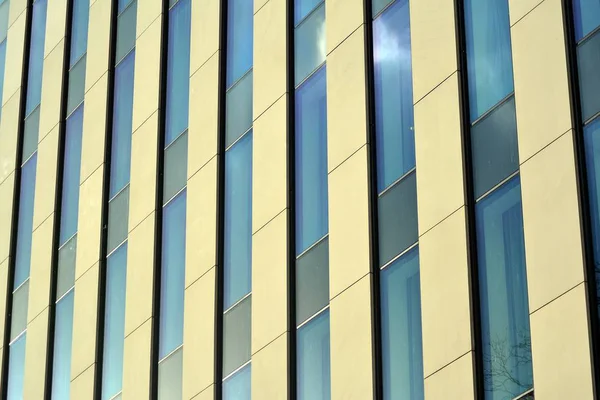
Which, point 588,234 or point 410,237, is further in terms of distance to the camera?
point 410,237

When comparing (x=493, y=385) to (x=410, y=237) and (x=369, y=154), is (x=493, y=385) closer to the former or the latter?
(x=410, y=237)

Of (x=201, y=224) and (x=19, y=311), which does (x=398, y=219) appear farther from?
(x=19, y=311)

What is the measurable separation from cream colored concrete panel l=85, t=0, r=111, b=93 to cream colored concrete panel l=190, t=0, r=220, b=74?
4.08 metres

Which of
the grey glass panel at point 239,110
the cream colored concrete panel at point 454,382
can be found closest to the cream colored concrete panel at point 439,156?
the cream colored concrete panel at point 454,382

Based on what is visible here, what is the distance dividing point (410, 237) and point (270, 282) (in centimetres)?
360

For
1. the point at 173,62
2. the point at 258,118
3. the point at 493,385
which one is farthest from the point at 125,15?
the point at 493,385

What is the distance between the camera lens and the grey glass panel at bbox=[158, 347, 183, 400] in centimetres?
2552

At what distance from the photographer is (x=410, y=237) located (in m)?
20.6

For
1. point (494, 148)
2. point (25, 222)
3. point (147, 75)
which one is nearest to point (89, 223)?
point (147, 75)

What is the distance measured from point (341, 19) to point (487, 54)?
159 inches

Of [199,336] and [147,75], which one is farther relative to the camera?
[147,75]

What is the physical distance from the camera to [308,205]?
2333 centimetres

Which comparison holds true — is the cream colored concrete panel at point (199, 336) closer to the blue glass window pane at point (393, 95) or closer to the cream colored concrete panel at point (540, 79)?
the blue glass window pane at point (393, 95)

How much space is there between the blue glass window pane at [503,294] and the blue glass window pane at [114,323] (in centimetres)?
1054
